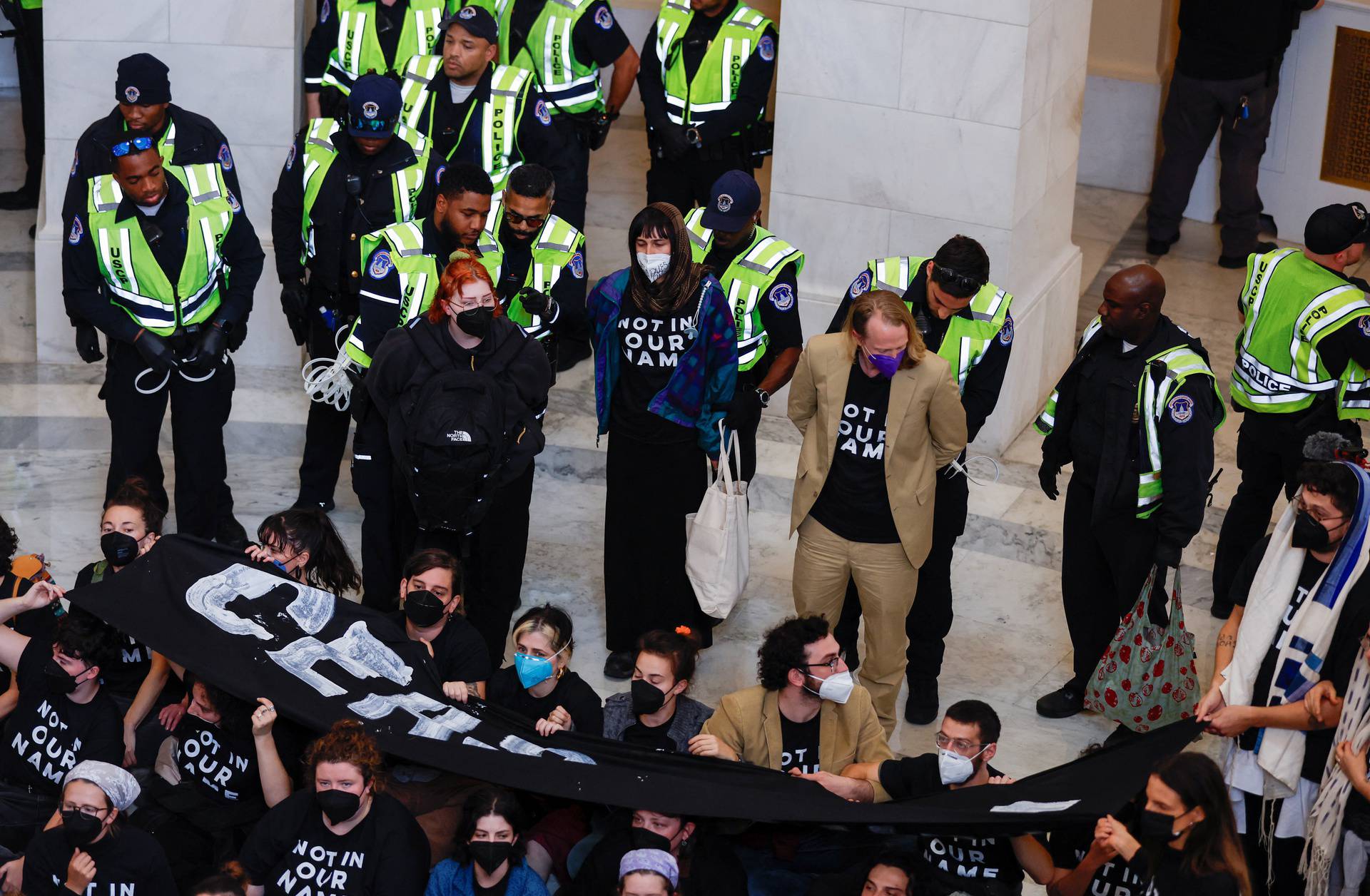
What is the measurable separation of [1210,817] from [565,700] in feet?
6.30

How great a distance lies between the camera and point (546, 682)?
5.88 m

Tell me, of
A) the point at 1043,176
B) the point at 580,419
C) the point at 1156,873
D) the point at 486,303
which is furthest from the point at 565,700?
the point at 1043,176

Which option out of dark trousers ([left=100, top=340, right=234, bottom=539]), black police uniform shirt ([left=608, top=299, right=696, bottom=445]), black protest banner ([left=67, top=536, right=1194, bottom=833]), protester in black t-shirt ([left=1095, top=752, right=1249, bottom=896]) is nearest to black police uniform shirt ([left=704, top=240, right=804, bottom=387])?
black police uniform shirt ([left=608, top=299, right=696, bottom=445])

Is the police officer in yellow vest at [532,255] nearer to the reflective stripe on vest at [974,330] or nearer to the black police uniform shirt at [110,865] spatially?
the reflective stripe on vest at [974,330]

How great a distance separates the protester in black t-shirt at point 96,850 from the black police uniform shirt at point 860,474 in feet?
7.86

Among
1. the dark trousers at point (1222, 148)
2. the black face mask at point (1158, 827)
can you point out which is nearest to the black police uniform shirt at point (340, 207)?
the black face mask at point (1158, 827)

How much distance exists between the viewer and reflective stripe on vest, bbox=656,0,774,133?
356 inches

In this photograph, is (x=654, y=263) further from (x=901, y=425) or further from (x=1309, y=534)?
→ (x=1309, y=534)

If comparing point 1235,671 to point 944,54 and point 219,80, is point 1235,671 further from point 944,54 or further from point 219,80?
point 219,80

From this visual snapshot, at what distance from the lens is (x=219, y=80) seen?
908 cm

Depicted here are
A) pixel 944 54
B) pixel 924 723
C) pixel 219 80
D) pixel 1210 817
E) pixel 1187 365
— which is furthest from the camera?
pixel 219 80

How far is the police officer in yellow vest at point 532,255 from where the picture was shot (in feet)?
23.5

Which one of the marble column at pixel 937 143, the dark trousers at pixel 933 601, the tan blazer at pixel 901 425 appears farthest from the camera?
the marble column at pixel 937 143

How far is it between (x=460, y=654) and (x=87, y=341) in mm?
2494
